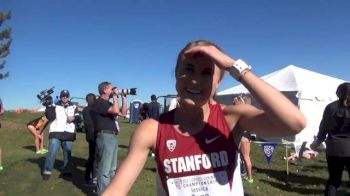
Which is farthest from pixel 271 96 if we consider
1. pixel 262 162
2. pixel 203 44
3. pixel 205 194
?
pixel 262 162

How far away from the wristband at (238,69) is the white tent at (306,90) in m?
14.9

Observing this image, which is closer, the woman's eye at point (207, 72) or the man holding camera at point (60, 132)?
the woman's eye at point (207, 72)

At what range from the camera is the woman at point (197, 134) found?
72.7 inches

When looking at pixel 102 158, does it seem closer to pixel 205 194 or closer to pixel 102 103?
pixel 102 103

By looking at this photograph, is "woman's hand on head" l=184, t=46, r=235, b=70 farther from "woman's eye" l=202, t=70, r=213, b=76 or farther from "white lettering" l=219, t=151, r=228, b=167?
"white lettering" l=219, t=151, r=228, b=167

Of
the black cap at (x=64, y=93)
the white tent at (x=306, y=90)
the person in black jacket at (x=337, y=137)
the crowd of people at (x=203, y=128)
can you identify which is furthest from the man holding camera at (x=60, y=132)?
the crowd of people at (x=203, y=128)

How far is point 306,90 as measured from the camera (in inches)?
665

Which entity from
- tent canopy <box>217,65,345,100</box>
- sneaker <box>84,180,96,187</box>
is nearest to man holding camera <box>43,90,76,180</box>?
sneaker <box>84,180,96,187</box>

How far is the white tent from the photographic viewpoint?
659 inches

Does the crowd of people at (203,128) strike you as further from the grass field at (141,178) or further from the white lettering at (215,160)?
the grass field at (141,178)

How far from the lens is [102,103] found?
8195 millimetres

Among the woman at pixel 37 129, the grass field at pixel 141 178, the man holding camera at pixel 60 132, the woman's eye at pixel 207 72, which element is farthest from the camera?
the woman at pixel 37 129

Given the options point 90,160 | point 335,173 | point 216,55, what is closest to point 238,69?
point 216,55

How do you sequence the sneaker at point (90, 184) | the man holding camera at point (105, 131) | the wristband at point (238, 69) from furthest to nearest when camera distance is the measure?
1. the sneaker at point (90, 184)
2. the man holding camera at point (105, 131)
3. the wristband at point (238, 69)
